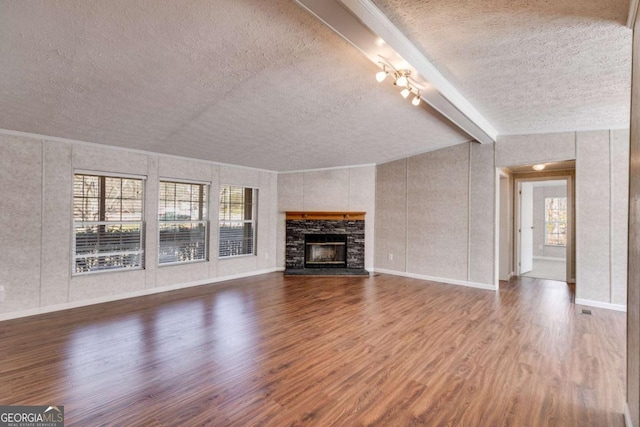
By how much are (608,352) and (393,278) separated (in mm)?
3523

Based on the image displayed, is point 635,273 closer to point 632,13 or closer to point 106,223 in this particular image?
point 632,13

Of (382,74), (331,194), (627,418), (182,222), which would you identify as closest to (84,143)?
(182,222)

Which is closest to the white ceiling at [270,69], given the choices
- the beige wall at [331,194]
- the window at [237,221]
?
the window at [237,221]

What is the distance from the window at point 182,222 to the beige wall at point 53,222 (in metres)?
0.22

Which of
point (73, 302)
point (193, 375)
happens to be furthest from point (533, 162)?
point (73, 302)

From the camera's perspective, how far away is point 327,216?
686cm

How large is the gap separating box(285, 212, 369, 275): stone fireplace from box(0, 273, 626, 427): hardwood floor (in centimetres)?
229

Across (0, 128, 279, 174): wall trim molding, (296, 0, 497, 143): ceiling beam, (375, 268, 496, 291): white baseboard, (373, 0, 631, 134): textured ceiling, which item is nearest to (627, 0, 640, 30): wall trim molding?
(373, 0, 631, 134): textured ceiling

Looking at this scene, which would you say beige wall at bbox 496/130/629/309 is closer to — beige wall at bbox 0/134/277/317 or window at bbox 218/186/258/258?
window at bbox 218/186/258/258

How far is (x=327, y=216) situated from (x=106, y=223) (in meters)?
4.08

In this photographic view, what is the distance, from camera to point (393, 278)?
20.5ft

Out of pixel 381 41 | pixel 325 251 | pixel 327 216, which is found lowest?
pixel 325 251

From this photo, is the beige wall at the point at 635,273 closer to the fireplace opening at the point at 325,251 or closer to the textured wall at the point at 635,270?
the textured wall at the point at 635,270

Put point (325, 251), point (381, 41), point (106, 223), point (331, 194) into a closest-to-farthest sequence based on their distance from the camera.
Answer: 1. point (381, 41)
2. point (106, 223)
3. point (331, 194)
4. point (325, 251)
